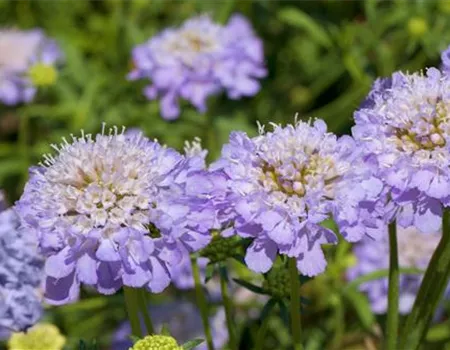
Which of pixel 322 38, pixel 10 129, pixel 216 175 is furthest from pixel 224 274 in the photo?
pixel 10 129

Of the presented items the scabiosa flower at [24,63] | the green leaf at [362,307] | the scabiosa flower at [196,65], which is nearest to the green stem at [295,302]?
the green leaf at [362,307]

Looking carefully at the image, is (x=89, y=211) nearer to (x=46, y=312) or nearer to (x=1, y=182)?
(x=46, y=312)

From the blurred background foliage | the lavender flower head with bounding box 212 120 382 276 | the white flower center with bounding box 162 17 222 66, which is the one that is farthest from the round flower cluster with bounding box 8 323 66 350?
the white flower center with bounding box 162 17 222 66

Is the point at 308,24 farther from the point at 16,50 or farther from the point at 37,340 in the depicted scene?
the point at 37,340

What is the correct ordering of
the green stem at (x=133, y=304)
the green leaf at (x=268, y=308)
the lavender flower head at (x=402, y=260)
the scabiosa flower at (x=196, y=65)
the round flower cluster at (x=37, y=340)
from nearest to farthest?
1. the green stem at (x=133, y=304)
2. the green leaf at (x=268, y=308)
3. the round flower cluster at (x=37, y=340)
4. the lavender flower head at (x=402, y=260)
5. the scabiosa flower at (x=196, y=65)

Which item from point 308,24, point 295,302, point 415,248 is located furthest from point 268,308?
point 308,24

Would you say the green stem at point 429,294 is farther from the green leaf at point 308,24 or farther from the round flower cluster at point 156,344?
the green leaf at point 308,24

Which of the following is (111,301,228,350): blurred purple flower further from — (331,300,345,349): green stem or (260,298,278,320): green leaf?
(260,298,278,320): green leaf
